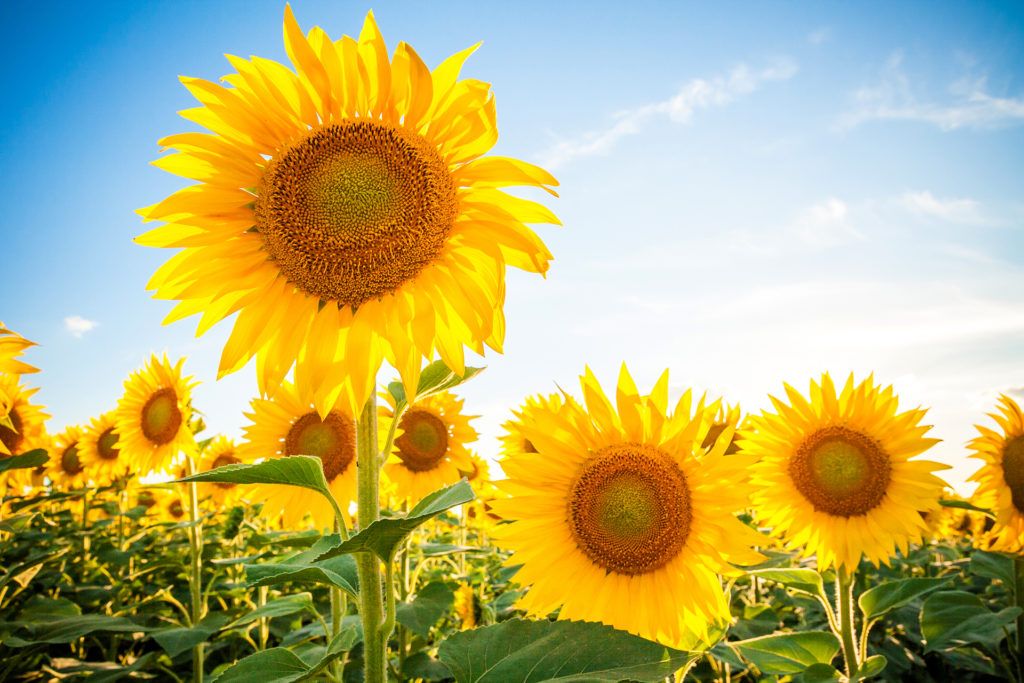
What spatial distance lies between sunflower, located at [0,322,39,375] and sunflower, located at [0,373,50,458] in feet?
5.42

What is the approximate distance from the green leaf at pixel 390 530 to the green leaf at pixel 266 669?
0.42 metres

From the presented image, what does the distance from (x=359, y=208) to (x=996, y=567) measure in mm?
5000

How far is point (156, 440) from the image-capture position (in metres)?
5.53

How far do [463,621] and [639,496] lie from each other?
362cm

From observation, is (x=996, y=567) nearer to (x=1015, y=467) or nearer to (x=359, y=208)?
(x=1015, y=467)

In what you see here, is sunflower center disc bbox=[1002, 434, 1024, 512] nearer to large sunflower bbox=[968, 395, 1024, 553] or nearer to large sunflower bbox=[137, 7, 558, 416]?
large sunflower bbox=[968, 395, 1024, 553]

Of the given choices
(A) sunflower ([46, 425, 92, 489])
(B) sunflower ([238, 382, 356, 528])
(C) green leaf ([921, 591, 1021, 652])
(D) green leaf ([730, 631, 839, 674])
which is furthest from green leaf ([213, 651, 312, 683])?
(A) sunflower ([46, 425, 92, 489])

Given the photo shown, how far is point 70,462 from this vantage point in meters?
7.53

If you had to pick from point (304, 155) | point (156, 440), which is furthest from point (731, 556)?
point (156, 440)

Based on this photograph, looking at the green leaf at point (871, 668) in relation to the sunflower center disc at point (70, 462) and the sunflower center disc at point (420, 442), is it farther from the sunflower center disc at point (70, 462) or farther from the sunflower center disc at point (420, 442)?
the sunflower center disc at point (70, 462)

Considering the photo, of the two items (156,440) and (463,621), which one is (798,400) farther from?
(156,440)

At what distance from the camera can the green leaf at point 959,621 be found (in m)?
3.50

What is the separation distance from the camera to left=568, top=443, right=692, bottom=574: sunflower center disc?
2.41m

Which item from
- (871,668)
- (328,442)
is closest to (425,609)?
(328,442)
